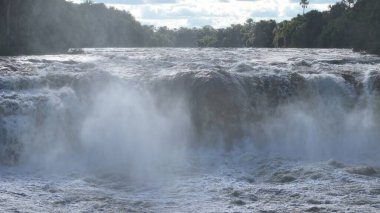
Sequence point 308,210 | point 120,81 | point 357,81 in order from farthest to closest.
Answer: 1. point 357,81
2. point 120,81
3. point 308,210

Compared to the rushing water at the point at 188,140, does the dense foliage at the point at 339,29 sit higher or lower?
higher

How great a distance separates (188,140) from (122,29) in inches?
2442

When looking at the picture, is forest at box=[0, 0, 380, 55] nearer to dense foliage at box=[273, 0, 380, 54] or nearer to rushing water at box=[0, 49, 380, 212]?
dense foliage at box=[273, 0, 380, 54]

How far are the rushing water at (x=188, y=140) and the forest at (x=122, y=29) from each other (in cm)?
1650

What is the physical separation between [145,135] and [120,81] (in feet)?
7.41

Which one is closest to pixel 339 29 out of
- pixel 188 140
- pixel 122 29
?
pixel 122 29

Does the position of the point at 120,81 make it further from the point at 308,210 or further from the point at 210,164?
the point at 308,210

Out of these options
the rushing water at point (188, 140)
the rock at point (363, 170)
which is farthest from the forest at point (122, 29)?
the rock at point (363, 170)

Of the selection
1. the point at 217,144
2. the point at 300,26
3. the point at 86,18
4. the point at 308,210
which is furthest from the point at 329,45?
the point at 308,210

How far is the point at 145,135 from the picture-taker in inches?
587

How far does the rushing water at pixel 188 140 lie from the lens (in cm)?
1041

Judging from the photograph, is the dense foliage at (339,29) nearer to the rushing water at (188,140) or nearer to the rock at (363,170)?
the rushing water at (188,140)

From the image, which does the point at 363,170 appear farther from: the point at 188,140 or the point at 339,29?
the point at 339,29

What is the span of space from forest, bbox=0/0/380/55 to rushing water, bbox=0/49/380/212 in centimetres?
1650
